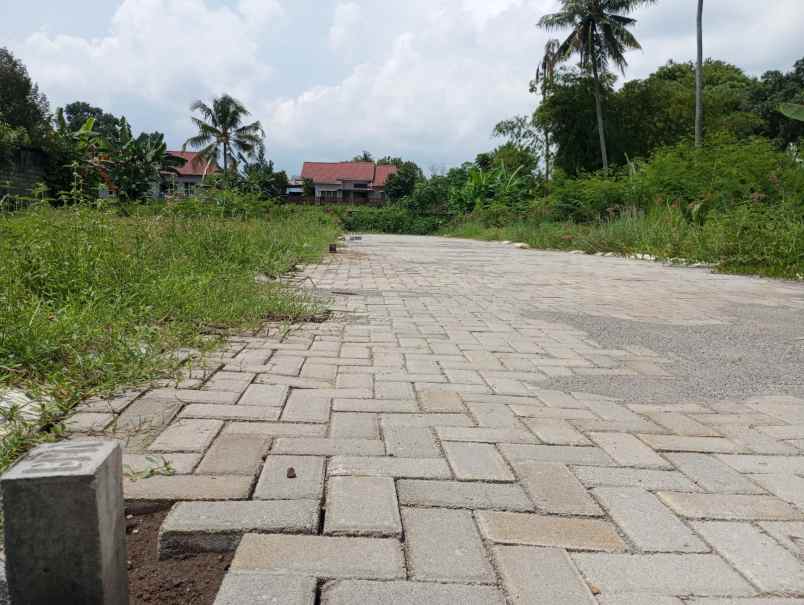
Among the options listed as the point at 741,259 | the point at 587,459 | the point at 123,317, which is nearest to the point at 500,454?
the point at 587,459

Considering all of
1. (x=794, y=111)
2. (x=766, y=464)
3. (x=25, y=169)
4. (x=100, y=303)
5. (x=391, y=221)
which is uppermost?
(x=794, y=111)

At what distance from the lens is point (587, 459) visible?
7.09ft

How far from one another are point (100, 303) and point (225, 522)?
8.06ft

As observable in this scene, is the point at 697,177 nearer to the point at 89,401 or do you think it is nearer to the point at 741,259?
the point at 741,259

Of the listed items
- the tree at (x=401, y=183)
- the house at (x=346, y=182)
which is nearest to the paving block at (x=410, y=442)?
the tree at (x=401, y=183)

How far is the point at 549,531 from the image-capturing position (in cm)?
164

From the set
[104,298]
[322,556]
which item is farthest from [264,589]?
[104,298]

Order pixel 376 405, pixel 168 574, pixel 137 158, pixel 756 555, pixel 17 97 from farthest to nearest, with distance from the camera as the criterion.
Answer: pixel 137 158, pixel 17 97, pixel 376 405, pixel 756 555, pixel 168 574

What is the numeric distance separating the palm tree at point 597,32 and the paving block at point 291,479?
32.4 m

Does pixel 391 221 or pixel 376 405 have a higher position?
pixel 391 221

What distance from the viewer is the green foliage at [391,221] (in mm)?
43406

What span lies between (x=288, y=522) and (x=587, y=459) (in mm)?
1071

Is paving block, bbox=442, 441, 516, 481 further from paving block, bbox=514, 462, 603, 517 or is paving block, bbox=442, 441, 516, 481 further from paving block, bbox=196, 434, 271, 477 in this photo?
paving block, bbox=196, 434, 271, 477

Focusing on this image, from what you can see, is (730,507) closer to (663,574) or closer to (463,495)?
(663,574)
